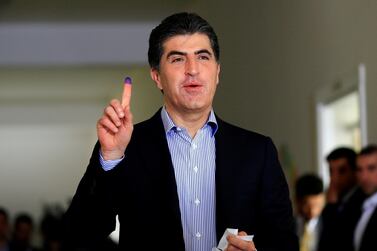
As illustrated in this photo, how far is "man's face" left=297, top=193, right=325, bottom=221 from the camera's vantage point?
7.07 m

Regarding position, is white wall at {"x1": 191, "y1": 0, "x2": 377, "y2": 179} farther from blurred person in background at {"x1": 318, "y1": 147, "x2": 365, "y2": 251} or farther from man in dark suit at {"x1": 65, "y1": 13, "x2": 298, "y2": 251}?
man in dark suit at {"x1": 65, "y1": 13, "x2": 298, "y2": 251}

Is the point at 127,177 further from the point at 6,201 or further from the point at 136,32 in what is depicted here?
the point at 6,201

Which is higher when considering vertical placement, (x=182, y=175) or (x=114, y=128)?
(x=114, y=128)

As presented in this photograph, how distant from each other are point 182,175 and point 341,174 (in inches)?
158

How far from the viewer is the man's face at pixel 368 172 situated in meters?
5.79

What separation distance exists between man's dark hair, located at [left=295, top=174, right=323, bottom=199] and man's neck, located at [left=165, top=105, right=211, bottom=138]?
189 inches

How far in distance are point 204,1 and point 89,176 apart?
396 inches

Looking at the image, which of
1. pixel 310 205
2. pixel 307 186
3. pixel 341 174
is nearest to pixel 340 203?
pixel 341 174

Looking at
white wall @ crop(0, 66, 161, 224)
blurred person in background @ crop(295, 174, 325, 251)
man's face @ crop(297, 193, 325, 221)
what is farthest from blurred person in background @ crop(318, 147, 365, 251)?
white wall @ crop(0, 66, 161, 224)

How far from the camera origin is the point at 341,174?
21.0 feet

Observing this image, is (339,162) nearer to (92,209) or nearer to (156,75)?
(156,75)

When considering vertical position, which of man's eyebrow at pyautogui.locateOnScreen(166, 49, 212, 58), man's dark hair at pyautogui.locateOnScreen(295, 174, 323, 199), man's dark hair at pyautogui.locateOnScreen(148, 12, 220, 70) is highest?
man's dark hair at pyautogui.locateOnScreen(148, 12, 220, 70)

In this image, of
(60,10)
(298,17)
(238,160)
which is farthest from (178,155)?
(60,10)

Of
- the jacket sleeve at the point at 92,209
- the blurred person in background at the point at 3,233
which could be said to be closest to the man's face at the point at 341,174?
the jacket sleeve at the point at 92,209
